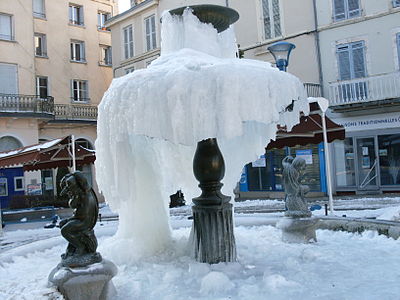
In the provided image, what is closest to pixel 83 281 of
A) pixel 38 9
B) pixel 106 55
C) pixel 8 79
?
pixel 8 79

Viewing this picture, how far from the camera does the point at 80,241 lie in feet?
12.4

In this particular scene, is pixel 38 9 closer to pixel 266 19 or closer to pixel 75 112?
pixel 75 112

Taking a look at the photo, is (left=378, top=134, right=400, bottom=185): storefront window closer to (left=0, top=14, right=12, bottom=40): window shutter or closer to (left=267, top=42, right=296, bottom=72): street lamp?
(left=267, top=42, right=296, bottom=72): street lamp

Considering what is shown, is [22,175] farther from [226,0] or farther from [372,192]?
[372,192]

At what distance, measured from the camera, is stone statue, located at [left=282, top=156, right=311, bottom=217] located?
588 cm

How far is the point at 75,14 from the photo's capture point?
27.4 metres

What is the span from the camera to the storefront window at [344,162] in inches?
755

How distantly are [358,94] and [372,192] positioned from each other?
4142mm

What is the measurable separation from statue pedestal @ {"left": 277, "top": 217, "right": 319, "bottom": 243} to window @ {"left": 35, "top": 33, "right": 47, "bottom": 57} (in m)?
23.2

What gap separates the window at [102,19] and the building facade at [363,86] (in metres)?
15.1

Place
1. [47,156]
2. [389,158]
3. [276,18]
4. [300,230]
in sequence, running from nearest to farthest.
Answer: [300,230] → [47,156] → [389,158] → [276,18]

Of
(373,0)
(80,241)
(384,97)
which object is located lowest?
(80,241)

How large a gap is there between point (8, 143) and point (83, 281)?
20742mm

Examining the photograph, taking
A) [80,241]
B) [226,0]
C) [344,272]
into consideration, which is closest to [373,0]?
[226,0]
